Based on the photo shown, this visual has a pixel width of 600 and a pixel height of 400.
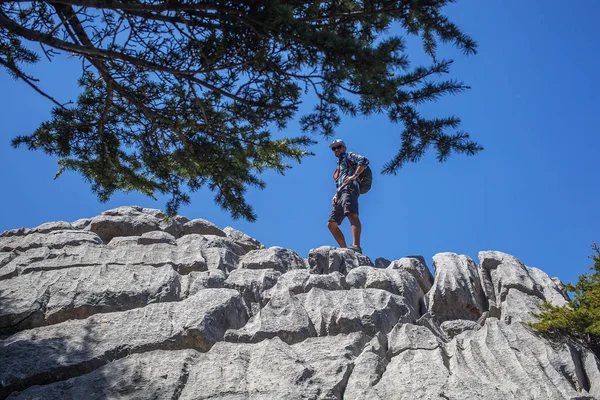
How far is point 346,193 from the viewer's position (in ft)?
37.7

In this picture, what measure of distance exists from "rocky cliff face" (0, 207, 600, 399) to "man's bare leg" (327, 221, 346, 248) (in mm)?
930

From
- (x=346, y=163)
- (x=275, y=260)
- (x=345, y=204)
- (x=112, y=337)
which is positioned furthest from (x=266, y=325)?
(x=346, y=163)

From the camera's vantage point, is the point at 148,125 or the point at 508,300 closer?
the point at 148,125

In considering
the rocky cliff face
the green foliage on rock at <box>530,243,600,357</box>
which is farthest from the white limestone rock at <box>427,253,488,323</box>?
the green foliage on rock at <box>530,243,600,357</box>

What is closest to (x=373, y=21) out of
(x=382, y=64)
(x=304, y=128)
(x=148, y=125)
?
(x=382, y=64)

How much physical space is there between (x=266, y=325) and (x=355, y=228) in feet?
13.4

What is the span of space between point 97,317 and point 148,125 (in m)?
3.10

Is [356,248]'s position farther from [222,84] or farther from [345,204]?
[222,84]

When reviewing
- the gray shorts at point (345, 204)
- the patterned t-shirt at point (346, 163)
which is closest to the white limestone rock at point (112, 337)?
the gray shorts at point (345, 204)

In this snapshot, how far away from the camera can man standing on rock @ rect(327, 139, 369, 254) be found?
37.2 ft

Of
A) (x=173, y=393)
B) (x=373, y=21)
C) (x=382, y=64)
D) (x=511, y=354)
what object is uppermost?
(x=373, y=21)

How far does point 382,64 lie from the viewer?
5117 millimetres

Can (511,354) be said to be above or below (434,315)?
below

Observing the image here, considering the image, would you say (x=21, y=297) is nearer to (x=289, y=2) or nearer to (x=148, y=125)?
(x=148, y=125)
